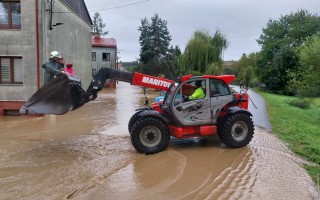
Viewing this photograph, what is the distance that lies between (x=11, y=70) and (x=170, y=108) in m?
11.3

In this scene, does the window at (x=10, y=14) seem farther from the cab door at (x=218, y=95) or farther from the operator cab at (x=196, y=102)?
the cab door at (x=218, y=95)

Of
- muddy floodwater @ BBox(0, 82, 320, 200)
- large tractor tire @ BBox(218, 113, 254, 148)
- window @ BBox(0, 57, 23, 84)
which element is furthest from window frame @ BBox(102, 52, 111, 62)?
large tractor tire @ BBox(218, 113, 254, 148)

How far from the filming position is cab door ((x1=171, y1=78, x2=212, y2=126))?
924 cm

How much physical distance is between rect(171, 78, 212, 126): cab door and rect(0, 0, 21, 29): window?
37.4 feet

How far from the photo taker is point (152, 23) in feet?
240

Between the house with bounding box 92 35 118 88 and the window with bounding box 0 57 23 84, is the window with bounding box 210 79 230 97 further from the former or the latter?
the house with bounding box 92 35 118 88

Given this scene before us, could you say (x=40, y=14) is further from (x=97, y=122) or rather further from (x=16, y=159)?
(x=16, y=159)

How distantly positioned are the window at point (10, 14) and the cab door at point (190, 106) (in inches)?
449

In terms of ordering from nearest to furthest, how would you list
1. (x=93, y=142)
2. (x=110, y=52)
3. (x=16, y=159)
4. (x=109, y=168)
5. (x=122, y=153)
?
1. (x=109, y=168)
2. (x=16, y=159)
3. (x=122, y=153)
4. (x=93, y=142)
5. (x=110, y=52)

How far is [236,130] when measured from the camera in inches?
380

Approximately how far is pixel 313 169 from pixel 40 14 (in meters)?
14.5

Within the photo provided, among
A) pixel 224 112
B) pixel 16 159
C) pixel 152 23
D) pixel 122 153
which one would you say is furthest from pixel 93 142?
pixel 152 23

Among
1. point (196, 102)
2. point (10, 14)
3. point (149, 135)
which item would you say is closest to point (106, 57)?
point (10, 14)

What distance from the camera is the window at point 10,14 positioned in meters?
Result: 17.2
